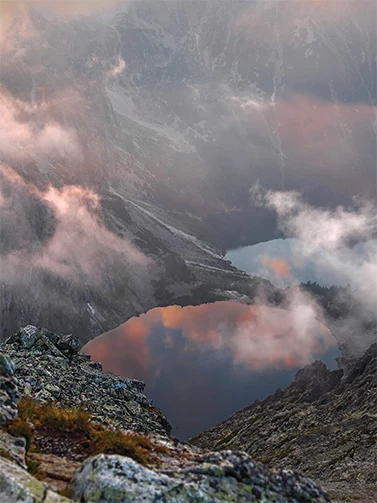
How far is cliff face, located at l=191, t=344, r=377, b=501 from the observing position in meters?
68.0

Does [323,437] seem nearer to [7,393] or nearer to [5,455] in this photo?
[7,393]

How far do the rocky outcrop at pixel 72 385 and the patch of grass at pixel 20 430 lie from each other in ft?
90.0

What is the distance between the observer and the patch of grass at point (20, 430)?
59.7 feet

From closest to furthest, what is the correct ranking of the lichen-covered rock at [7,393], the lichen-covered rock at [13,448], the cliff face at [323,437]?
the lichen-covered rock at [13,448] < the lichen-covered rock at [7,393] < the cliff face at [323,437]

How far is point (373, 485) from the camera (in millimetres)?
57688

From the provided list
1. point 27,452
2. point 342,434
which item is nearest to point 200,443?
point 342,434

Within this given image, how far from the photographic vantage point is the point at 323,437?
109 m

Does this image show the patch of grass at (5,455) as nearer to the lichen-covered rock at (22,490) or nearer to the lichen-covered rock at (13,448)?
the lichen-covered rock at (13,448)

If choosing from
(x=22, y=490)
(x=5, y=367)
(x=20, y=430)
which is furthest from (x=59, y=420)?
(x=22, y=490)

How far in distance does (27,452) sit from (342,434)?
3970 inches

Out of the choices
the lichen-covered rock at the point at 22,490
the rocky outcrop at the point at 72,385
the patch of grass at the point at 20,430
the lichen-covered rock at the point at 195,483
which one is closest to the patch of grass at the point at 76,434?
the patch of grass at the point at 20,430

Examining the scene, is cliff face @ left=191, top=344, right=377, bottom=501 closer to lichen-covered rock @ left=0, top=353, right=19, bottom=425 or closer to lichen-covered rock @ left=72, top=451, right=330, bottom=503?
lichen-covered rock @ left=72, top=451, right=330, bottom=503

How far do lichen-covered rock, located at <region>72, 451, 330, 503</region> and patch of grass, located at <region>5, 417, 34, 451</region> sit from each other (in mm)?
4173

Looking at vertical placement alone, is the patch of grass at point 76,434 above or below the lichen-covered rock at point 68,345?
below
